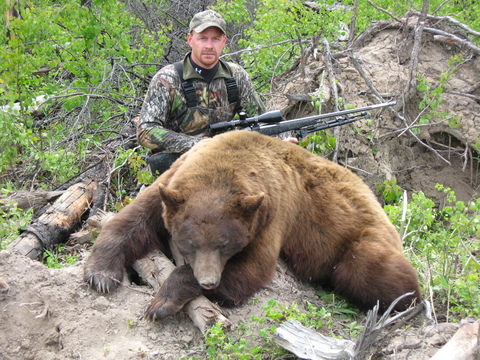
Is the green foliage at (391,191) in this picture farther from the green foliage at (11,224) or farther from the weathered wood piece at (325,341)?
the green foliage at (11,224)

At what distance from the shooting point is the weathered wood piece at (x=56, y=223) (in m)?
5.33

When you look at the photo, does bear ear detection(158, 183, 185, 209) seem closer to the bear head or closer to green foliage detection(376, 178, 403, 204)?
the bear head

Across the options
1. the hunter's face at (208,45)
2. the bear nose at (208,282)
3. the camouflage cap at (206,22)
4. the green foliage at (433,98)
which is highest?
the camouflage cap at (206,22)

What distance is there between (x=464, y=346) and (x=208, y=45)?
174 inches

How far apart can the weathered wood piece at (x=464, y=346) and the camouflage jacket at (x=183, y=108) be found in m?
3.61

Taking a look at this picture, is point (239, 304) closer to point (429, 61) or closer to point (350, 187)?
point (350, 187)

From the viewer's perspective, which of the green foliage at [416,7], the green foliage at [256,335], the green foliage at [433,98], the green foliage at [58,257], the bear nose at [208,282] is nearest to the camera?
the green foliage at [256,335]

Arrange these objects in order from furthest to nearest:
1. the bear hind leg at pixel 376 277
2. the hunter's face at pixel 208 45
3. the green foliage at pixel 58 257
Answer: the hunter's face at pixel 208 45, the green foliage at pixel 58 257, the bear hind leg at pixel 376 277

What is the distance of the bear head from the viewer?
354cm

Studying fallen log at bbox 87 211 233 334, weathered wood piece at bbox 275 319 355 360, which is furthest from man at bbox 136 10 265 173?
weathered wood piece at bbox 275 319 355 360

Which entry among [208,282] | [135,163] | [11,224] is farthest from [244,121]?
[11,224]

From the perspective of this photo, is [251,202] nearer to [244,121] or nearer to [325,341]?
[325,341]

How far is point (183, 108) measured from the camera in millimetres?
6125

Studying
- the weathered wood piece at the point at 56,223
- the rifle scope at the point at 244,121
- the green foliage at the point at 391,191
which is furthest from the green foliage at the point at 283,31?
the weathered wood piece at the point at 56,223
